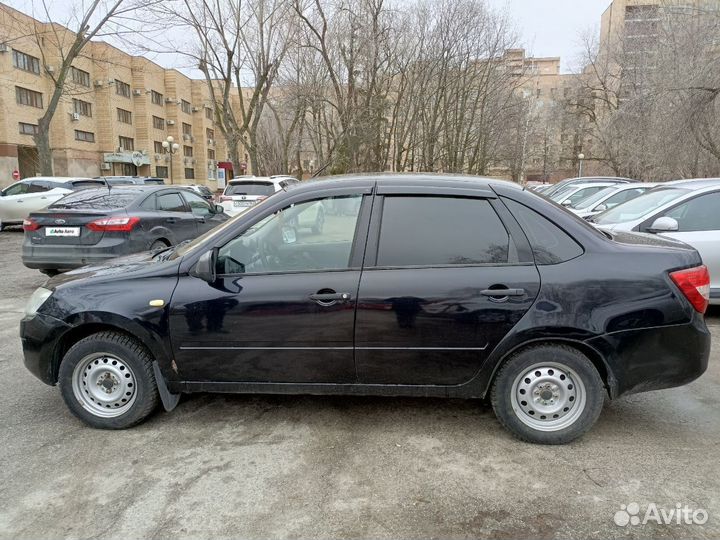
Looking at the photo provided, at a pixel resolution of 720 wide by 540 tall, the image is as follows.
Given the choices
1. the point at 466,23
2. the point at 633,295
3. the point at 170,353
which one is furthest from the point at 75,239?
the point at 466,23

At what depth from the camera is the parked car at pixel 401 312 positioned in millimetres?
2934

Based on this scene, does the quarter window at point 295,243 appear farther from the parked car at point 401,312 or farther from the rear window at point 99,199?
the rear window at point 99,199

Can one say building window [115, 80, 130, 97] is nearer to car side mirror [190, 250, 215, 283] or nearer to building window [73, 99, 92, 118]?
building window [73, 99, 92, 118]

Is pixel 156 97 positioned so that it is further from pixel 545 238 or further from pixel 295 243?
pixel 545 238

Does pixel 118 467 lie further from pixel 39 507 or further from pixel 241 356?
pixel 241 356

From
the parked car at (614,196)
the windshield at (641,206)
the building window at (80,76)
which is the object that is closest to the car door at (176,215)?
the windshield at (641,206)

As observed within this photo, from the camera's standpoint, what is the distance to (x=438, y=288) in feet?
9.67

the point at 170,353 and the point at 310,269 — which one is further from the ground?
the point at 310,269

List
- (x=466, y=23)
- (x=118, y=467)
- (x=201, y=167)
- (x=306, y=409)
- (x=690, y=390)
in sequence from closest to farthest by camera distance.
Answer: (x=118, y=467), (x=306, y=409), (x=690, y=390), (x=466, y=23), (x=201, y=167)

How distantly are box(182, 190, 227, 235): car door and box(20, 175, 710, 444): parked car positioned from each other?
213 inches

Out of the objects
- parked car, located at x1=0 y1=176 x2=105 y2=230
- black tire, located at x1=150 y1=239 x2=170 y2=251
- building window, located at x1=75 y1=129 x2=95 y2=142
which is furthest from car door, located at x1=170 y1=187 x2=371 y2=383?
building window, located at x1=75 y1=129 x2=95 y2=142

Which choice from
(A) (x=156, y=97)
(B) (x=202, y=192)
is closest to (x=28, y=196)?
(B) (x=202, y=192)

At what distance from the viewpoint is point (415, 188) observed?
3.16 m

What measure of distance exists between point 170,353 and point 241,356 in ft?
1.59
